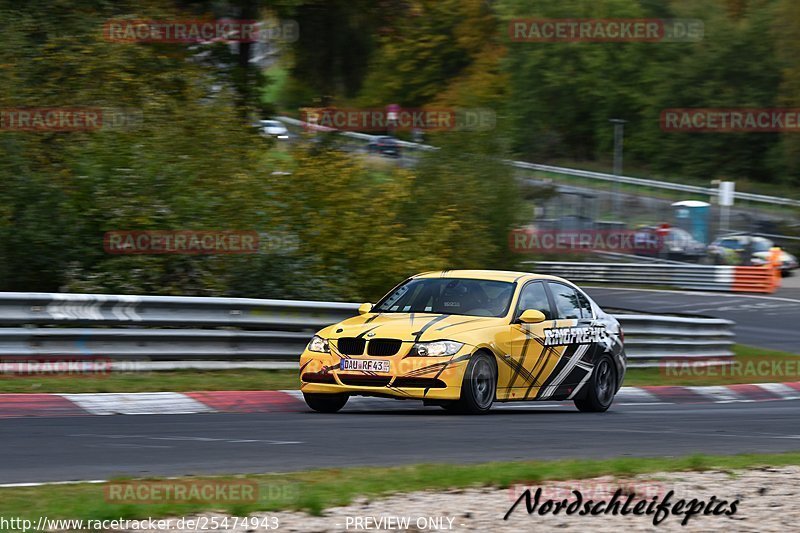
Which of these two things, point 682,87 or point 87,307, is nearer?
point 87,307

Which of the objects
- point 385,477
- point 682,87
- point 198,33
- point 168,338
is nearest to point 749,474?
point 385,477

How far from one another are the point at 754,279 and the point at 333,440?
36272 mm

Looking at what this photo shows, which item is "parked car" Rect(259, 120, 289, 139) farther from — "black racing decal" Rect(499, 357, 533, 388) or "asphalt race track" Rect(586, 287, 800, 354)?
"black racing decal" Rect(499, 357, 533, 388)

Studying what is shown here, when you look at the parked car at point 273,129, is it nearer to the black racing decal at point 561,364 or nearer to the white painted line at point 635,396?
the white painted line at point 635,396

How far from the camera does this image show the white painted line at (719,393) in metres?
18.0

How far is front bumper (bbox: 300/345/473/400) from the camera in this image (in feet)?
37.4

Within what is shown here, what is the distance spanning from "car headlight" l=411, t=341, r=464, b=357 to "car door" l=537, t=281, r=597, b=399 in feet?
5.91

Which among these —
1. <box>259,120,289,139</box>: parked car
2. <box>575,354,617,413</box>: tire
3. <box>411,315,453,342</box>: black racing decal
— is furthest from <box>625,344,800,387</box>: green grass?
<box>259,120,289,139</box>: parked car

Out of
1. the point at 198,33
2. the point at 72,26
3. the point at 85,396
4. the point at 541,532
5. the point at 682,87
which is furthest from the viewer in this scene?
the point at 682,87

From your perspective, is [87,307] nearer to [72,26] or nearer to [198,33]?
[72,26]

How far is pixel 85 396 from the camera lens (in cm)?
1192

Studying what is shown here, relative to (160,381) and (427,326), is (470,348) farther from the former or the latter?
(160,381)

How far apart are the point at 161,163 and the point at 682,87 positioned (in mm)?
63019

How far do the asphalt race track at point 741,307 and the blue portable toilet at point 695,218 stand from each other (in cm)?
826
